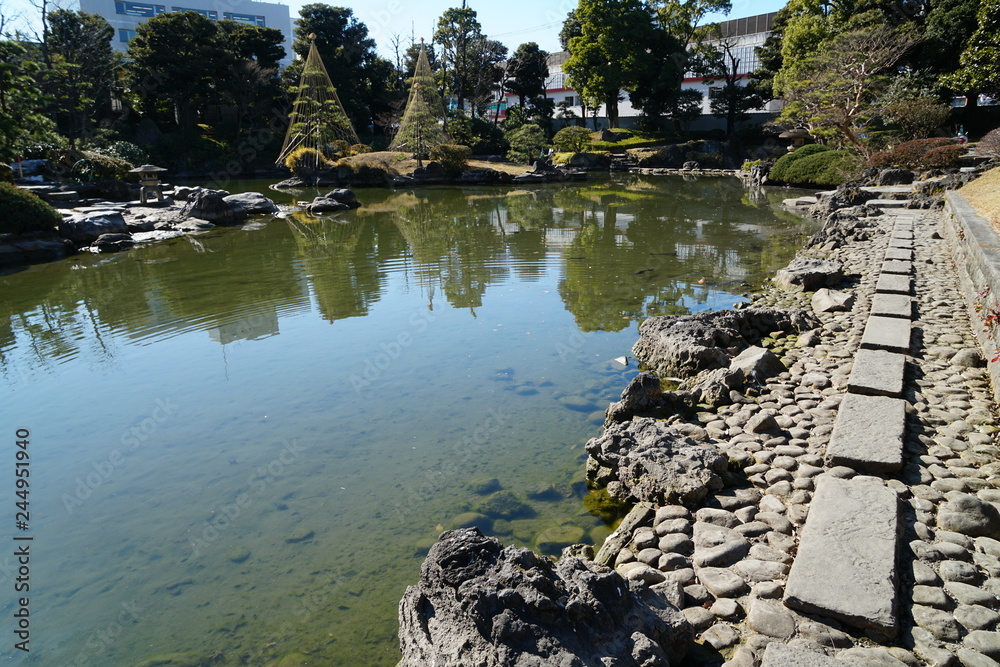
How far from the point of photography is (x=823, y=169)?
72.3 ft

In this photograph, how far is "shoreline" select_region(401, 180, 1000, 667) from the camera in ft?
8.39

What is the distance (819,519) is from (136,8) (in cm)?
6392

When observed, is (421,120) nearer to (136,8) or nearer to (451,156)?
(451,156)

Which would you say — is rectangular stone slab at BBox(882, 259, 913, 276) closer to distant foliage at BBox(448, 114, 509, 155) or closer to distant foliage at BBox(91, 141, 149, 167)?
distant foliage at BBox(448, 114, 509, 155)

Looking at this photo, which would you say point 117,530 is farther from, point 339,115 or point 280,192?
point 339,115

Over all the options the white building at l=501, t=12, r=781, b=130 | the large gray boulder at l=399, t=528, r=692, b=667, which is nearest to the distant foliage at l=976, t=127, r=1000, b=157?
the white building at l=501, t=12, r=781, b=130

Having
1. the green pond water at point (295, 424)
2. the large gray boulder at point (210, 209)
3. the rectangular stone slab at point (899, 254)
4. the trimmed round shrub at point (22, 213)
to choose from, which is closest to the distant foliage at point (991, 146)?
the green pond water at point (295, 424)

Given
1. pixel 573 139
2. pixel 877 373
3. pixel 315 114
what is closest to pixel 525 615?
pixel 877 373

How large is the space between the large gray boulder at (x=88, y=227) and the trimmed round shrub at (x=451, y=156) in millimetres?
16993

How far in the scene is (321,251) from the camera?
1430 cm

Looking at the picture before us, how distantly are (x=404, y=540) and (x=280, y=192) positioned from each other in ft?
91.6

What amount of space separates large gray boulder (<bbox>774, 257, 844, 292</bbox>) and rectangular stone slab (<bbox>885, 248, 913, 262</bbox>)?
0.73 metres

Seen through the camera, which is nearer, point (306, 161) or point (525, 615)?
point (525, 615)

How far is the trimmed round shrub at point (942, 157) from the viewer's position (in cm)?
1872
